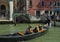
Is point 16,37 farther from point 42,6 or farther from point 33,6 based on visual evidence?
point 33,6

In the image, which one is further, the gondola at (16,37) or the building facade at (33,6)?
the building facade at (33,6)

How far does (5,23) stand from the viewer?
39062 mm

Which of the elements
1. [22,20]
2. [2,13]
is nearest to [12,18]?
[22,20]

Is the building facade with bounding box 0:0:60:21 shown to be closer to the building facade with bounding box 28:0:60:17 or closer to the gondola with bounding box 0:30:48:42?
the building facade with bounding box 28:0:60:17

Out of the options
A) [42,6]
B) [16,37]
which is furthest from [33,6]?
[16,37]

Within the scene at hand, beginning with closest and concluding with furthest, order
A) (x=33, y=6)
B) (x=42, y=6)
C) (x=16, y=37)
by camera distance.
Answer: (x=16, y=37), (x=42, y=6), (x=33, y=6)

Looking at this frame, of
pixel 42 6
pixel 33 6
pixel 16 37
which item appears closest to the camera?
pixel 16 37

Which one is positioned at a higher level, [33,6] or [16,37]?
[33,6]

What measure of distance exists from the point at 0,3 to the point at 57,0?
38.3ft

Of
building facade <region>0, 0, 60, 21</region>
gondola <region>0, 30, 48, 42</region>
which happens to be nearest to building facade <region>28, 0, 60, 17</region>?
building facade <region>0, 0, 60, 21</region>

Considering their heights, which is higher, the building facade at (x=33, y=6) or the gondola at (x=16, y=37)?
the building facade at (x=33, y=6)

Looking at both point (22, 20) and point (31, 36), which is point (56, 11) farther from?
point (31, 36)

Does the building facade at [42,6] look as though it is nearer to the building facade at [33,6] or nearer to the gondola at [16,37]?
the building facade at [33,6]

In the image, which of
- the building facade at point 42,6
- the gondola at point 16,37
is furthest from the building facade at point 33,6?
the gondola at point 16,37
